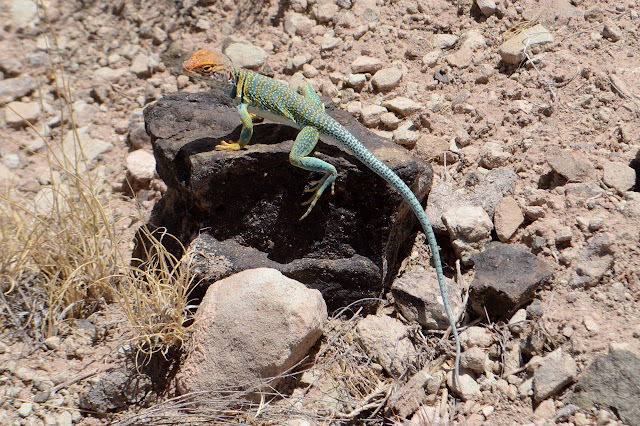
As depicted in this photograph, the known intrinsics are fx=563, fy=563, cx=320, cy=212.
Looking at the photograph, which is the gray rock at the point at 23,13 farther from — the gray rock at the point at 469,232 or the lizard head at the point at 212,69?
the gray rock at the point at 469,232

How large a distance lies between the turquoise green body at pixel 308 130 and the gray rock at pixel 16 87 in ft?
9.69

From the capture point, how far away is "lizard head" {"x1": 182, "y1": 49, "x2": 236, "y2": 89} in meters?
3.65

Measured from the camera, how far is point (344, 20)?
216 inches

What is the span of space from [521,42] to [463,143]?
1.06 meters

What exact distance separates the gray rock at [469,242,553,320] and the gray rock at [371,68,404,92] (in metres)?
1.96

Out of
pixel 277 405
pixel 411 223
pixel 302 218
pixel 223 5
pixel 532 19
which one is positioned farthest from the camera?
pixel 223 5

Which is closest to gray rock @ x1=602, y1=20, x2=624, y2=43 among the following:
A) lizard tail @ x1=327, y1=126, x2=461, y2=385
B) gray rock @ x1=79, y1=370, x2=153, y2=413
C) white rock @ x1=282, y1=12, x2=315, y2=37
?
lizard tail @ x1=327, y1=126, x2=461, y2=385

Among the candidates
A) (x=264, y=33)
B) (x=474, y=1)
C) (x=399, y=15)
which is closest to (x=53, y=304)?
(x=264, y=33)


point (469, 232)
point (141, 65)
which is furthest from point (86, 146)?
point (469, 232)

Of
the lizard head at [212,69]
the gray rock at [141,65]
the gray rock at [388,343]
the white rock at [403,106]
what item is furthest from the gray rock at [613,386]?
the gray rock at [141,65]

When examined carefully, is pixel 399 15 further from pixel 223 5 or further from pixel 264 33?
pixel 223 5

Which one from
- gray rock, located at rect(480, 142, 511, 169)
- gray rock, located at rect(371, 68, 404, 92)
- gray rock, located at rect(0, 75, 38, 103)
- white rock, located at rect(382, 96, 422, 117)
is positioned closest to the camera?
gray rock, located at rect(480, 142, 511, 169)

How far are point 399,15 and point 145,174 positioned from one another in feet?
9.11

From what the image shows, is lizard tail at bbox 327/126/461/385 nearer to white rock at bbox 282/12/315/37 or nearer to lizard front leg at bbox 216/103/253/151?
lizard front leg at bbox 216/103/253/151
